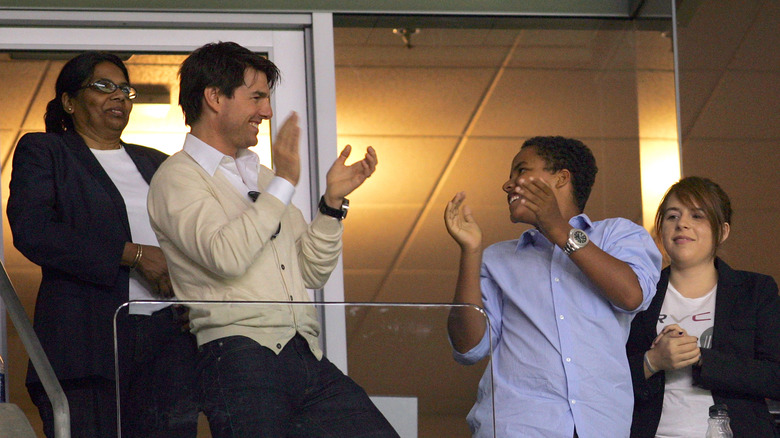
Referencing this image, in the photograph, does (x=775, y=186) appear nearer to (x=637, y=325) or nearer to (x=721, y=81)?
(x=721, y=81)

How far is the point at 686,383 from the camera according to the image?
2.78m

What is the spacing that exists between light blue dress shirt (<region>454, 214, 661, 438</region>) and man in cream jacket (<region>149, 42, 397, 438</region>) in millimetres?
473

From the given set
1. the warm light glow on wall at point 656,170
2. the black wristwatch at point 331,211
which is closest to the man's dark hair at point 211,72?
the black wristwatch at point 331,211

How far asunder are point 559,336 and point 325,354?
2.16 feet

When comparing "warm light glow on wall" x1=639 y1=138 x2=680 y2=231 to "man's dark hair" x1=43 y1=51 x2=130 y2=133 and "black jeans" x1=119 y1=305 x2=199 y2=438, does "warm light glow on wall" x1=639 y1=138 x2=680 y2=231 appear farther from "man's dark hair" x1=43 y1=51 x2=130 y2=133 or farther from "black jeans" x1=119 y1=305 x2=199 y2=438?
"black jeans" x1=119 y1=305 x2=199 y2=438

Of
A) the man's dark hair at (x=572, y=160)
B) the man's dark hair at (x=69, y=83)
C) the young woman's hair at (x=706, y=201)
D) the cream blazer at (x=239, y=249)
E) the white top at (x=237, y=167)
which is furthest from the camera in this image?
the man's dark hair at (x=69, y=83)

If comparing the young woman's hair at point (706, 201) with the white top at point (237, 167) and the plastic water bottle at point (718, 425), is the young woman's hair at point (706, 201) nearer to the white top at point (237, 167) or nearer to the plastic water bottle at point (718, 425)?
the plastic water bottle at point (718, 425)

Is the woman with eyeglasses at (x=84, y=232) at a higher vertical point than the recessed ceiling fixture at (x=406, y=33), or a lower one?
lower

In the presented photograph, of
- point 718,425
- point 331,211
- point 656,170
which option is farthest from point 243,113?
point 656,170

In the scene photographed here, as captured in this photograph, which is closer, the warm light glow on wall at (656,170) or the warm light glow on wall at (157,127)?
the warm light glow on wall at (157,127)

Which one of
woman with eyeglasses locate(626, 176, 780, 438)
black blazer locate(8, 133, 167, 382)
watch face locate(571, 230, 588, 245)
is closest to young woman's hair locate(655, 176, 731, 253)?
woman with eyeglasses locate(626, 176, 780, 438)

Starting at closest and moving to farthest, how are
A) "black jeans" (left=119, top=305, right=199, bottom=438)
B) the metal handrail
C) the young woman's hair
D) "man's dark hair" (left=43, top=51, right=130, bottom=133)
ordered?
"black jeans" (left=119, top=305, right=199, bottom=438)
the metal handrail
the young woman's hair
"man's dark hair" (left=43, top=51, right=130, bottom=133)

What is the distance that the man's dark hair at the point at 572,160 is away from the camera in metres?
2.81

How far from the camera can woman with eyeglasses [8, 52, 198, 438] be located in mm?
2848
